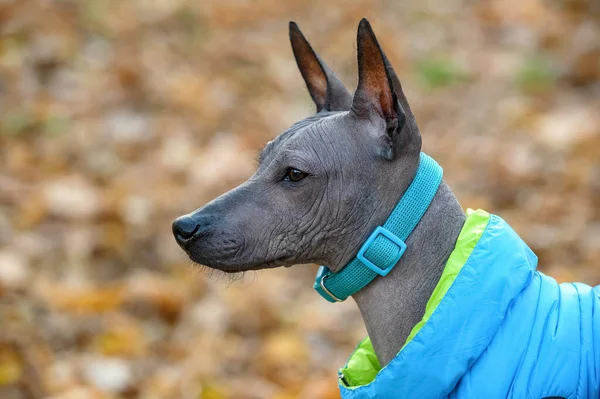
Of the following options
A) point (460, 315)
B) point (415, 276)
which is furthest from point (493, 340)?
point (415, 276)

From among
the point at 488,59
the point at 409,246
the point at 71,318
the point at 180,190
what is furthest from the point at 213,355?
the point at 488,59

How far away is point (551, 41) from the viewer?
9656mm

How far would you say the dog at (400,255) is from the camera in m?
2.54

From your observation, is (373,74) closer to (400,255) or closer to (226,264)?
(400,255)

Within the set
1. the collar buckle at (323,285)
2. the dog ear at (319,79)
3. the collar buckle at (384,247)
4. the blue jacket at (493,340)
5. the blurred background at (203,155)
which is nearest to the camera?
the blue jacket at (493,340)

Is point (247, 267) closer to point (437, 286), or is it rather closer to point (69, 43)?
point (437, 286)

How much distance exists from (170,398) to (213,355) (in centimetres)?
53

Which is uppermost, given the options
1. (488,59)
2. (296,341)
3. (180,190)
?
(488,59)

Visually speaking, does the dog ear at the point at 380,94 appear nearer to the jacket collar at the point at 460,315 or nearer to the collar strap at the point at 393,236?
the collar strap at the point at 393,236

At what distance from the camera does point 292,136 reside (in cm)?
288

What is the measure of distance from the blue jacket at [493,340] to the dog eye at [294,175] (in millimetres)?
580

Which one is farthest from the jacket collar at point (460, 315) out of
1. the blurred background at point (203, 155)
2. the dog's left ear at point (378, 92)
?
the blurred background at point (203, 155)

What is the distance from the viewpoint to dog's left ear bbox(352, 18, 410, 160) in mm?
2596

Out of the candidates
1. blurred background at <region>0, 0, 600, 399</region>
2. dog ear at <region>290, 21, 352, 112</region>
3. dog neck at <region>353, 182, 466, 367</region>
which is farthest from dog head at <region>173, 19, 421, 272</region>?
blurred background at <region>0, 0, 600, 399</region>
